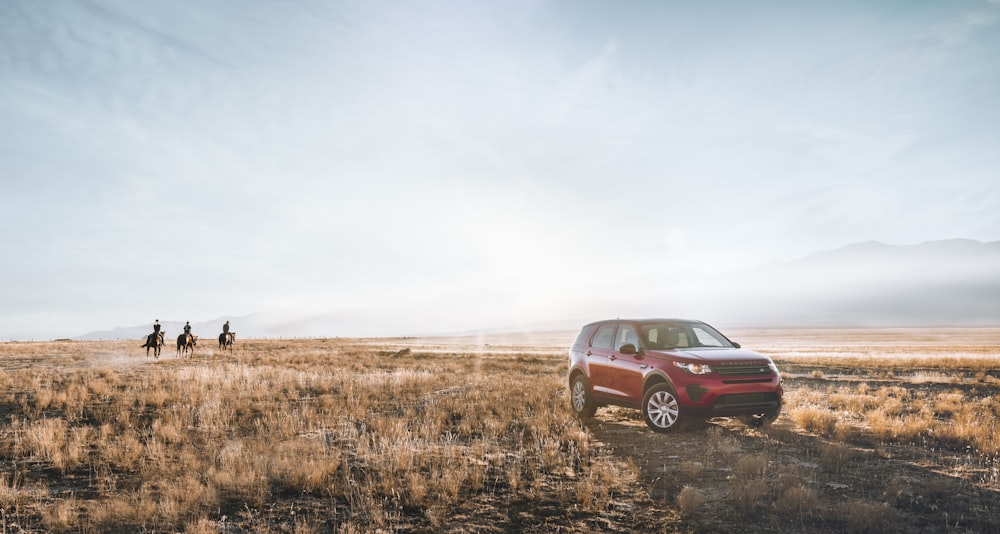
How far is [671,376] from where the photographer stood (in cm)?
957

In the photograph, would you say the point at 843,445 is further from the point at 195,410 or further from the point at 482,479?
the point at 195,410

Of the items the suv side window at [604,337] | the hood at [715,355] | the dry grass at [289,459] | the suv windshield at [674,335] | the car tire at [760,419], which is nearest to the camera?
the dry grass at [289,459]

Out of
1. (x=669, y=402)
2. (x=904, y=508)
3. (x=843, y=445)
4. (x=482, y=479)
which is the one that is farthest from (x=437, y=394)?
(x=904, y=508)

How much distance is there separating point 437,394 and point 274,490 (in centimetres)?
880

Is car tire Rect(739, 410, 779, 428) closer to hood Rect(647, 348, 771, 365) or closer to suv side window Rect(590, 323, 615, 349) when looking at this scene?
hood Rect(647, 348, 771, 365)

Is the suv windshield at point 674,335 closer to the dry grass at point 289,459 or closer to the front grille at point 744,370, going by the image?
the front grille at point 744,370

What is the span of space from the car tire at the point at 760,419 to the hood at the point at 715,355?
0.95 metres

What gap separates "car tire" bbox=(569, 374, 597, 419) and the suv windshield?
1.72 m

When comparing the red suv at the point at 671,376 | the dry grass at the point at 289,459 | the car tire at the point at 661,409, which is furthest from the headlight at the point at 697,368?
the dry grass at the point at 289,459

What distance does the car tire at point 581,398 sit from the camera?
11.7m

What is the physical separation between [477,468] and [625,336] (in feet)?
16.1

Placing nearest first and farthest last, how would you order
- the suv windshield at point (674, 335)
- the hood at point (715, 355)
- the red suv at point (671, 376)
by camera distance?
the red suv at point (671, 376), the hood at point (715, 355), the suv windshield at point (674, 335)

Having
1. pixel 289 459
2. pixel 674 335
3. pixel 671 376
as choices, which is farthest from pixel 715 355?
pixel 289 459

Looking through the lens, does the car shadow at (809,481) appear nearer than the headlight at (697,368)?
Yes
